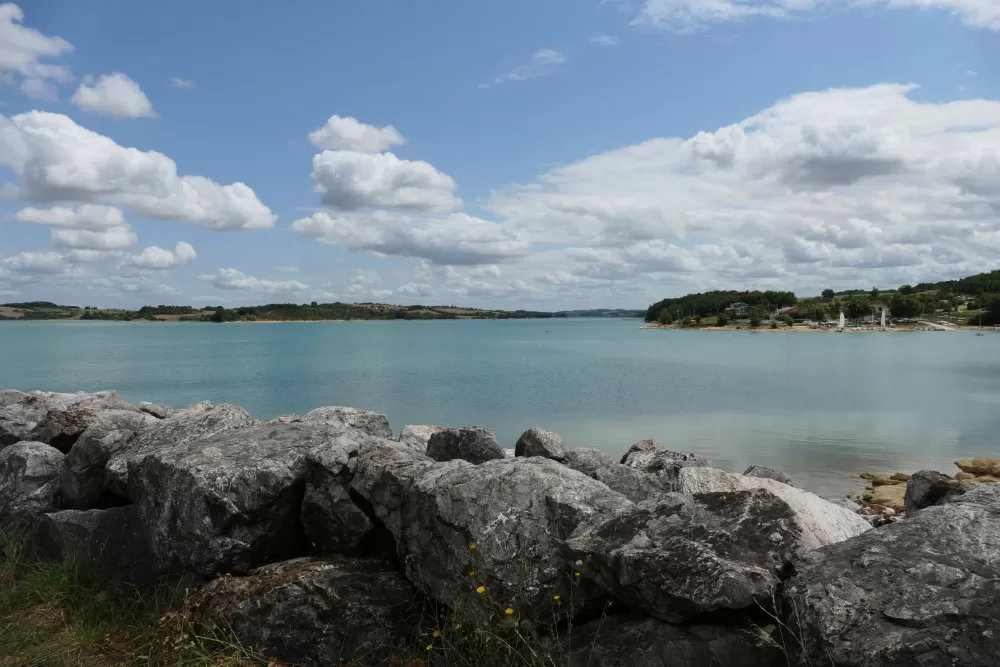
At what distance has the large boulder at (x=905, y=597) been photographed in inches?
134

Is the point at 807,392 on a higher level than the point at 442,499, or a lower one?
lower

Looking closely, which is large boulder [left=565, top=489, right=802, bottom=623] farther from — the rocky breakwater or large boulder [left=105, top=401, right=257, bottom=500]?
large boulder [left=105, top=401, right=257, bottom=500]

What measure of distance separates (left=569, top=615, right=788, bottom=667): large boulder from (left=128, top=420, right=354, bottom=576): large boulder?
2.75m

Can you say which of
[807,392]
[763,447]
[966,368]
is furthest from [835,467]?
[966,368]

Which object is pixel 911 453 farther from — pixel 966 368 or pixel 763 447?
pixel 966 368

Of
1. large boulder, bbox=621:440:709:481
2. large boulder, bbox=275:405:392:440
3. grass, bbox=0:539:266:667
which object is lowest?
large boulder, bbox=621:440:709:481

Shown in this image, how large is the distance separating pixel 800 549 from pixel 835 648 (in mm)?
813

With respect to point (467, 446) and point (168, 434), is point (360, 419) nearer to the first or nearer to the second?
point (467, 446)

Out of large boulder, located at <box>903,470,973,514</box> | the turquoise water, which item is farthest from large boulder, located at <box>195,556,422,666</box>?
the turquoise water

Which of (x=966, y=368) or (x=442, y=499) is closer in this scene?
(x=442, y=499)

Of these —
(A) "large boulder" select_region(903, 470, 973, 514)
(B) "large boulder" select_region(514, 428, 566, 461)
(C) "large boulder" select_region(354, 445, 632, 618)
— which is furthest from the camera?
(B) "large boulder" select_region(514, 428, 566, 461)

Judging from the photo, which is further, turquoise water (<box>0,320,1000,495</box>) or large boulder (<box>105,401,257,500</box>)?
turquoise water (<box>0,320,1000,495</box>)

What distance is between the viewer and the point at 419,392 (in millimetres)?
43875

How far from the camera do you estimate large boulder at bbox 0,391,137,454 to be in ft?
29.0
